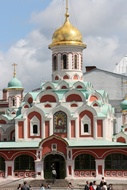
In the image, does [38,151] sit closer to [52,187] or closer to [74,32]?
[52,187]

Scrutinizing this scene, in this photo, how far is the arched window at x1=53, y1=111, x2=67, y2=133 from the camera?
56.9 meters

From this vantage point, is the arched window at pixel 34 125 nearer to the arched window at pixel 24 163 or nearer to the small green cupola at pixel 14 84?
the arched window at pixel 24 163

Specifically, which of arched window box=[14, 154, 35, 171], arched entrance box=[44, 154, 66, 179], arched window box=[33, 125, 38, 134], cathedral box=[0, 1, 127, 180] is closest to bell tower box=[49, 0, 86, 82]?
cathedral box=[0, 1, 127, 180]

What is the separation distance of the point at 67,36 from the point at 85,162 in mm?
11732

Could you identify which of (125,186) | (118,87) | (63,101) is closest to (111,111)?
(63,101)

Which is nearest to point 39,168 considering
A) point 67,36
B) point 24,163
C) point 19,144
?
point 24,163

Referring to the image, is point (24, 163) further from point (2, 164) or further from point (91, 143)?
point (91, 143)

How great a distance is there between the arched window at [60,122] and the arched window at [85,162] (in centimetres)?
303

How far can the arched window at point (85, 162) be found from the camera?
55031 mm

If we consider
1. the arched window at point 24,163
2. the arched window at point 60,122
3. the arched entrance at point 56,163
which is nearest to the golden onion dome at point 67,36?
the arched window at point 60,122

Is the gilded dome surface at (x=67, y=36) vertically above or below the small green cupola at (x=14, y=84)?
above

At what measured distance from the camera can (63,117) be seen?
5709 cm

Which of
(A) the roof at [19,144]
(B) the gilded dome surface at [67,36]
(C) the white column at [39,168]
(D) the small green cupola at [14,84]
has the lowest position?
(C) the white column at [39,168]

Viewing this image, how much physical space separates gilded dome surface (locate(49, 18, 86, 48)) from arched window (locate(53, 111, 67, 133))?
22.1 feet
